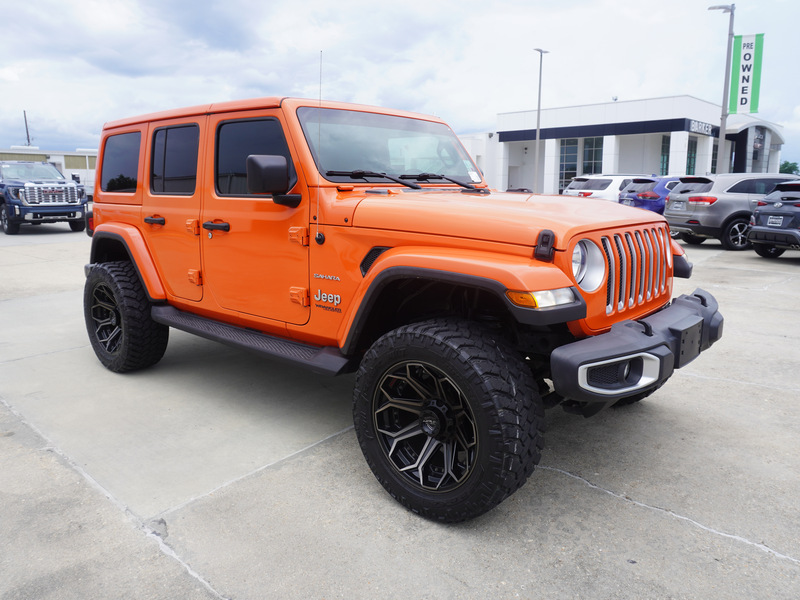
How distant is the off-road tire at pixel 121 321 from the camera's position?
180 inches

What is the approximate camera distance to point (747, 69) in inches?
1074

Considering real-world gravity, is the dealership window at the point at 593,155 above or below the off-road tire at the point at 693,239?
above

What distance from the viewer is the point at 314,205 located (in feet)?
10.9

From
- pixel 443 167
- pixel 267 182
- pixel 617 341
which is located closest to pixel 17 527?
pixel 267 182

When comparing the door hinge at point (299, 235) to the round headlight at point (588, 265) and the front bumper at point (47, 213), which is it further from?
the front bumper at point (47, 213)

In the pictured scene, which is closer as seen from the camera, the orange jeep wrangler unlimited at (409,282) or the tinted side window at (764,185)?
the orange jeep wrangler unlimited at (409,282)

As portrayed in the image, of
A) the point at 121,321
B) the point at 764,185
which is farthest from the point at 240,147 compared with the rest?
the point at 764,185

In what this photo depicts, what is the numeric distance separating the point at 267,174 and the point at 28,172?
16520 mm

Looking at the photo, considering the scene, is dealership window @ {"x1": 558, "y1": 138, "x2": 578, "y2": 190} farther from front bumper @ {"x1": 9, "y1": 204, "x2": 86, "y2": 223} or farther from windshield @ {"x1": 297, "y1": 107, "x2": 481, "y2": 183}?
windshield @ {"x1": 297, "y1": 107, "x2": 481, "y2": 183}

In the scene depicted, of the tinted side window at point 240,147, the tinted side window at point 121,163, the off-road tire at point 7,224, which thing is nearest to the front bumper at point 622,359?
the tinted side window at point 240,147

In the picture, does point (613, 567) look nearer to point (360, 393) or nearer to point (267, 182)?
point (360, 393)

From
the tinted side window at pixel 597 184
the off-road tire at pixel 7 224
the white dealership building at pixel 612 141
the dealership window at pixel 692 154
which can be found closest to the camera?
the off-road tire at pixel 7 224

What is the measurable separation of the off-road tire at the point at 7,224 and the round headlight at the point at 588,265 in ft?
55.0

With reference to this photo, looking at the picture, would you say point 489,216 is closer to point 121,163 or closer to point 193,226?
point 193,226
